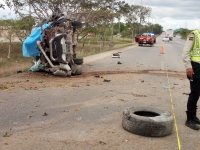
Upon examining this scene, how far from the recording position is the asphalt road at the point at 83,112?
14.3 ft

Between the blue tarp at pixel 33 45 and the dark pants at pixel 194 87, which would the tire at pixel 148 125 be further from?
the blue tarp at pixel 33 45

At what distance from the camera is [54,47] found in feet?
34.4

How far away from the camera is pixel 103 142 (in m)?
4.36

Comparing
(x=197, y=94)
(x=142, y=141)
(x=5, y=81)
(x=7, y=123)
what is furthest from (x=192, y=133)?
(x=5, y=81)

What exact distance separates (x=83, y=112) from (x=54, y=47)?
5.02m

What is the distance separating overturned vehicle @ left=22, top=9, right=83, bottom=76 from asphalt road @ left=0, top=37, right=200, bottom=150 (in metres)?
0.63

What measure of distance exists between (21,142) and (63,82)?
17.0ft

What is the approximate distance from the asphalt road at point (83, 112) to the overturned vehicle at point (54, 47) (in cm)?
63

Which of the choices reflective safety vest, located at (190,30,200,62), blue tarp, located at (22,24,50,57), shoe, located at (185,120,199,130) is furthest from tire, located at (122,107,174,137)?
blue tarp, located at (22,24,50,57)

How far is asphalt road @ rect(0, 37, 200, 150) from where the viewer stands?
14.3ft

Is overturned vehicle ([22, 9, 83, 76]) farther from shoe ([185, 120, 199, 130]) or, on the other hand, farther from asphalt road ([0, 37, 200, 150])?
shoe ([185, 120, 199, 130])

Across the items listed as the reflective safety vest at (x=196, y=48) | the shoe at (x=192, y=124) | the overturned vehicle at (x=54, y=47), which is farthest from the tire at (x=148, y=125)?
the overturned vehicle at (x=54, y=47)

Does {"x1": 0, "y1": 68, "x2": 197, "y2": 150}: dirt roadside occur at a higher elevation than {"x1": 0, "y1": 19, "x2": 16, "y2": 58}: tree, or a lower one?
lower

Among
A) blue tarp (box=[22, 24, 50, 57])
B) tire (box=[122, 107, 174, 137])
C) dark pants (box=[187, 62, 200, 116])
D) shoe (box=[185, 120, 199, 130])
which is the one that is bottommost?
shoe (box=[185, 120, 199, 130])
